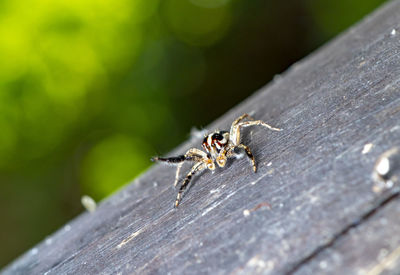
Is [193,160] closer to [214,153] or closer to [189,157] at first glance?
[189,157]

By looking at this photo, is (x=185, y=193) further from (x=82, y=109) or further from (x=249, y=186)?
(x=82, y=109)

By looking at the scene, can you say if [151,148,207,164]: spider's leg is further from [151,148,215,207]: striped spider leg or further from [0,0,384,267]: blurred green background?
[0,0,384,267]: blurred green background

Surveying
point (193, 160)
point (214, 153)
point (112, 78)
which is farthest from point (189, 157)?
point (112, 78)

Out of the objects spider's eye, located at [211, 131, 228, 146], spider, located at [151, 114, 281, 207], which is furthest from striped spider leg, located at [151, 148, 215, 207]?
spider's eye, located at [211, 131, 228, 146]

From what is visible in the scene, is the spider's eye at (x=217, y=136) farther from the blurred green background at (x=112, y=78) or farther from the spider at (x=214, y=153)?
the blurred green background at (x=112, y=78)

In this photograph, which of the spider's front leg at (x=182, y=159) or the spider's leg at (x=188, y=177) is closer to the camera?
the spider's leg at (x=188, y=177)

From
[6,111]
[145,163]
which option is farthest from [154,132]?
[6,111]

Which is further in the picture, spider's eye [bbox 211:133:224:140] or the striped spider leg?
spider's eye [bbox 211:133:224:140]

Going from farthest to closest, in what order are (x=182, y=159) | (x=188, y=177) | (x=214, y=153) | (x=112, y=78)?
(x=112, y=78)
(x=182, y=159)
(x=214, y=153)
(x=188, y=177)

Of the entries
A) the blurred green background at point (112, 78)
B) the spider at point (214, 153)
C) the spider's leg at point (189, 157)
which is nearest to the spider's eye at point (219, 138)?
the spider at point (214, 153)
